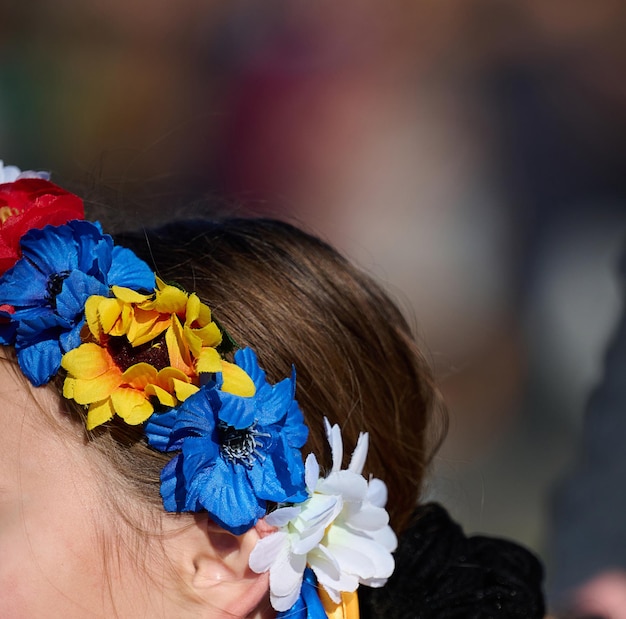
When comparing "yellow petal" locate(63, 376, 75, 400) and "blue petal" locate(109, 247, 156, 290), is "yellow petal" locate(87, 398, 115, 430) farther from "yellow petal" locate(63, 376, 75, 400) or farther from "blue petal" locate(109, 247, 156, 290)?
"blue petal" locate(109, 247, 156, 290)

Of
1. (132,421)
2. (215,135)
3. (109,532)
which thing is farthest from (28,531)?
(215,135)

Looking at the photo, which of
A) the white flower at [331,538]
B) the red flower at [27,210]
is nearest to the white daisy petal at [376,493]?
the white flower at [331,538]

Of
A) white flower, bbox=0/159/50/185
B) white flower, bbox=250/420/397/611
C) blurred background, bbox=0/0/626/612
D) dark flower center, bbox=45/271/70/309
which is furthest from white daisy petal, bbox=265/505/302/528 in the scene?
blurred background, bbox=0/0/626/612

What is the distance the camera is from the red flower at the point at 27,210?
136cm

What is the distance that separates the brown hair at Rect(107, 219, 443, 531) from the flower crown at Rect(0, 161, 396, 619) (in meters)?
0.10

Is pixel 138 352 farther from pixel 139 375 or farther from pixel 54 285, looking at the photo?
pixel 54 285

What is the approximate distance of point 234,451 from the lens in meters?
1.29

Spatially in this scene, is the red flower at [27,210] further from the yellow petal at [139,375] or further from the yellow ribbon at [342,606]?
the yellow ribbon at [342,606]

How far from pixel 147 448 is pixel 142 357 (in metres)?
0.15

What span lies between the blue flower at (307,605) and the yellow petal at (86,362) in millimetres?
485

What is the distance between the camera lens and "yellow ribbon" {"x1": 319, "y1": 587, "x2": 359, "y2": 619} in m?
1.45

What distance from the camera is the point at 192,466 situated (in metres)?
1.24

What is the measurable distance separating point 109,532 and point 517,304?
3193 millimetres

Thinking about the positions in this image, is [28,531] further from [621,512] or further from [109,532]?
[621,512]
